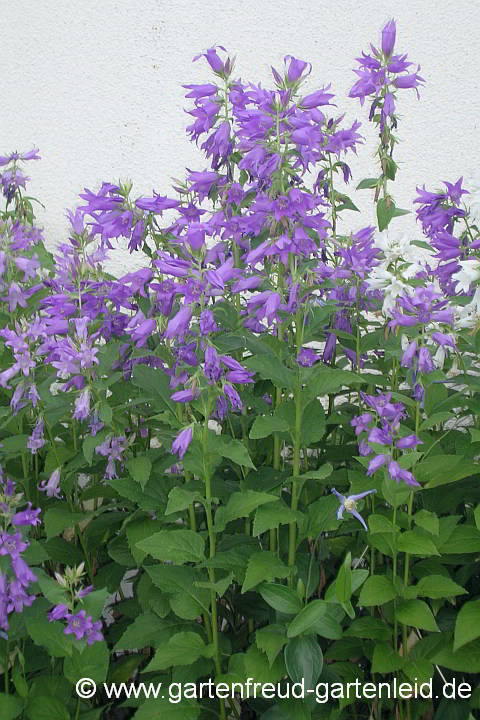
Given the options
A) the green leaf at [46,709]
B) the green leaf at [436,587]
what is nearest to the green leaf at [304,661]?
the green leaf at [436,587]

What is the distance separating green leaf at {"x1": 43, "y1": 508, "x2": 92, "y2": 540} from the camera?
1.82 m

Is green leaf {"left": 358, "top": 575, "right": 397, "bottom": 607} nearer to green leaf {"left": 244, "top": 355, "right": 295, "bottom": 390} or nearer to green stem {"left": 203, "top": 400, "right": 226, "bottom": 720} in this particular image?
green stem {"left": 203, "top": 400, "right": 226, "bottom": 720}

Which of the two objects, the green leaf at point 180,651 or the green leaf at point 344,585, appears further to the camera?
the green leaf at point 180,651

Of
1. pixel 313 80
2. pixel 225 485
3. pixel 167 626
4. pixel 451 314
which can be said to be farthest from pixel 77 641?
pixel 313 80

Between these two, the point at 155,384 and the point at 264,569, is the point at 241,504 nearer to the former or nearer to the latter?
the point at 264,569

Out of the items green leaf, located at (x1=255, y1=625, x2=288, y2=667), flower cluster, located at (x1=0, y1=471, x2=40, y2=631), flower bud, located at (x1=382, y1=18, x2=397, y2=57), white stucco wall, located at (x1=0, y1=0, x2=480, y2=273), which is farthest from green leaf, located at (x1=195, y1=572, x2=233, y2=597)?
white stucco wall, located at (x1=0, y1=0, x2=480, y2=273)

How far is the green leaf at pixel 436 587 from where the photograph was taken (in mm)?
1648

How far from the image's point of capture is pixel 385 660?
1694 mm

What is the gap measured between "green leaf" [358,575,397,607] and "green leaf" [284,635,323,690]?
0.12 metres

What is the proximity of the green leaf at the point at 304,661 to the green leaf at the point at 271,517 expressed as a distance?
0.70ft

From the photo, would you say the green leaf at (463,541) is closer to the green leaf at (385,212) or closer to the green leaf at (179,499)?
the green leaf at (179,499)

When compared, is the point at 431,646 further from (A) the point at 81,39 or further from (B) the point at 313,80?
(A) the point at 81,39

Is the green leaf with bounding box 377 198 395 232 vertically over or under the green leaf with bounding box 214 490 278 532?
over

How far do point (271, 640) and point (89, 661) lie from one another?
35cm
